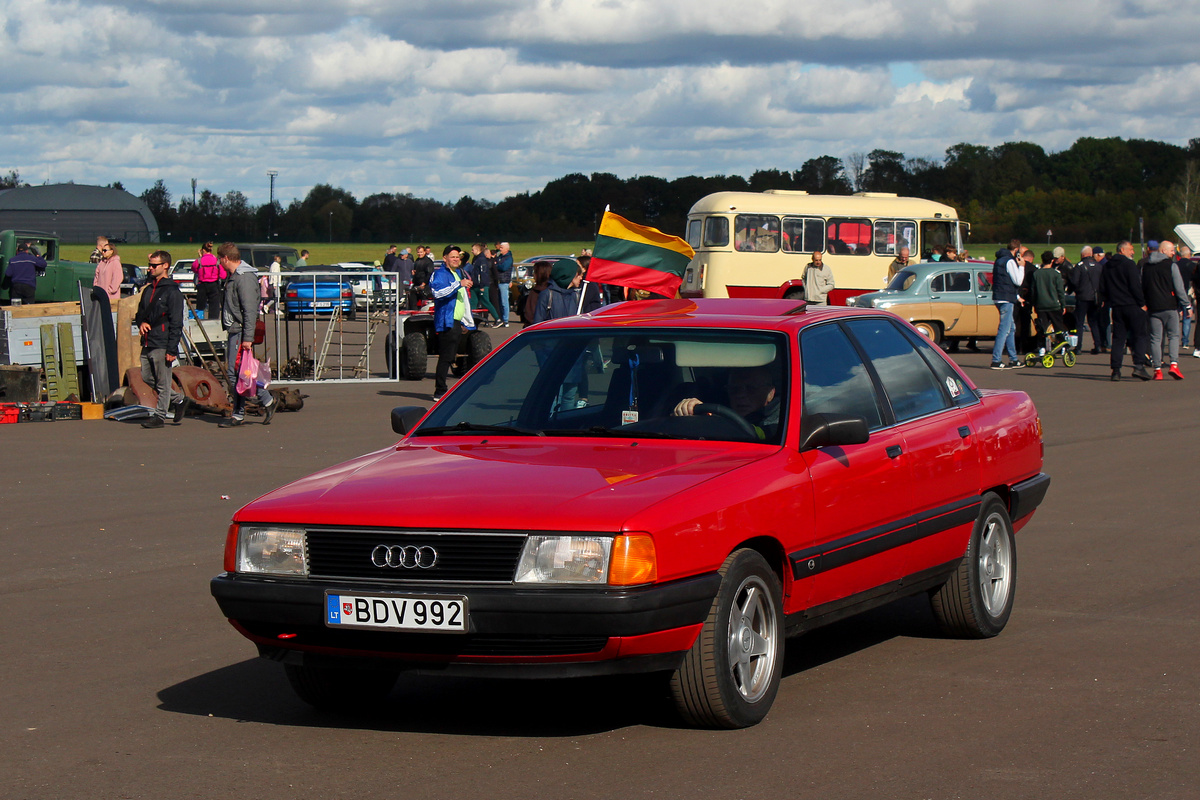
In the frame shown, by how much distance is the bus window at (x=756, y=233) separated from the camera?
3147cm

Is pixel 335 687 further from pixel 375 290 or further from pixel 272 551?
pixel 375 290

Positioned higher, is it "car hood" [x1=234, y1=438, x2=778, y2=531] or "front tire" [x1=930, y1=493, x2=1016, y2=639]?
"car hood" [x1=234, y1=438, x2=778, y2=531]

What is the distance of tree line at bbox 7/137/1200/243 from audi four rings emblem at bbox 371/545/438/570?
289 feet

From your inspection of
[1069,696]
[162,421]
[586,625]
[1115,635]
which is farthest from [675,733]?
[162,421]

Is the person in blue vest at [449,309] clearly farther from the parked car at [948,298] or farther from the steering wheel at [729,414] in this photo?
the steering wheel at [729,414]

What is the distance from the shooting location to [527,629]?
14.9 ft

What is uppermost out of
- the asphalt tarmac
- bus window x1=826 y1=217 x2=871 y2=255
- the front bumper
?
bus window x1=826 y1=217 x2=871 y2=255

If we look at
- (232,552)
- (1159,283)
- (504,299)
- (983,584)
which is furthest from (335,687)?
(504,299)

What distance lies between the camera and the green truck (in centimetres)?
3122

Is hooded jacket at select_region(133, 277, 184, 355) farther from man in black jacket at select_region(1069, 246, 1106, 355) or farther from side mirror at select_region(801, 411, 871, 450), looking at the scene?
man in black jacket at select_region(1069, 246, 1106, 355)

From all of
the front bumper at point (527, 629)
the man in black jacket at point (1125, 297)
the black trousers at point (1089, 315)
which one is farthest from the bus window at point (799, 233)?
the front bumper at point (527, 629)

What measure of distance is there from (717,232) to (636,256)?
53.6 ft

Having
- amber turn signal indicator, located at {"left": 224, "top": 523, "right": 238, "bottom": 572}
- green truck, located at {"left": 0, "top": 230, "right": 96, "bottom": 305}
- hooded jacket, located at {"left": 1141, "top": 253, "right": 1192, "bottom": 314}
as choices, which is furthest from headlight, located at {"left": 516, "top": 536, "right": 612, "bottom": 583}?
green truck, located at {"left": 0, "top": 230, "right": 96, "bottom": 305}

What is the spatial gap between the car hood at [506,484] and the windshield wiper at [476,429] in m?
0.11
